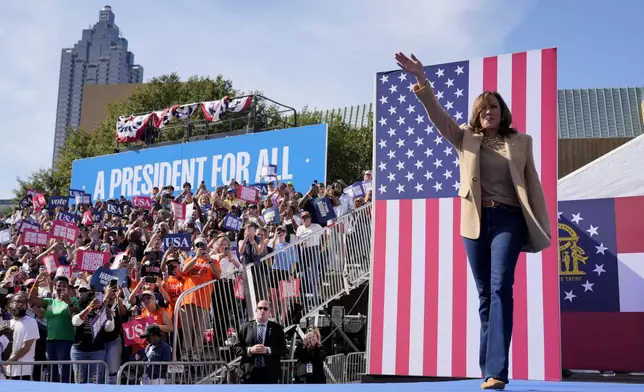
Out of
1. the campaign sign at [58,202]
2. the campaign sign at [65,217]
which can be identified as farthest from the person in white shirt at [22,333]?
the campaign sign at [58,202]

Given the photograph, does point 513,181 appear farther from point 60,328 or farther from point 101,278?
point 101,278

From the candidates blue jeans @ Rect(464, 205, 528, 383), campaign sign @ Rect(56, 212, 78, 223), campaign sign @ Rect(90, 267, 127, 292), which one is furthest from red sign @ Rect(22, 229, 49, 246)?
blue jeans @ Rect(464, 205, 528, 383)

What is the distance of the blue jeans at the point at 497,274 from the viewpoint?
3648 mm

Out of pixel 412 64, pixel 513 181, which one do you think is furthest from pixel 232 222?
pixel 513 181

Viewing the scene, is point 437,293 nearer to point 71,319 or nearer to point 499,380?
point 499,380

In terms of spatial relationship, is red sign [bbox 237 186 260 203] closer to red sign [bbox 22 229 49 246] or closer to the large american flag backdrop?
red sign [bbox 22 229 49 246]

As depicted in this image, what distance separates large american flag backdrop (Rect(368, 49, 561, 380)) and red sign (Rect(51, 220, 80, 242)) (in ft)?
30.3

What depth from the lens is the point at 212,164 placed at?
23.2 meters

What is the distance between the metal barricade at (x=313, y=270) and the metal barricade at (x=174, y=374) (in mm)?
Result: 1145

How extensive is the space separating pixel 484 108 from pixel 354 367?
29.3 feet

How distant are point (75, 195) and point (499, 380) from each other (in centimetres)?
2365

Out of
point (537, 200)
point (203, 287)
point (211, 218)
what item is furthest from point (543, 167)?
point (211, 218)

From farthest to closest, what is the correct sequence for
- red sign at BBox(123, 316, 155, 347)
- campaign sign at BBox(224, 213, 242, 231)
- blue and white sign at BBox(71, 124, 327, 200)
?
blue and white sign at BBox(71, 124, 327, 200) → campaign sign at BBox(224, 213, 242, 231) → red sign at BBox(123, 316, 155, 347)

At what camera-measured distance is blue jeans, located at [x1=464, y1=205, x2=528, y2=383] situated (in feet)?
12.0
